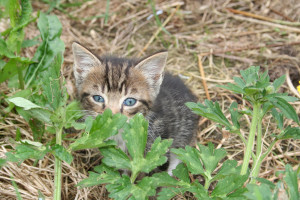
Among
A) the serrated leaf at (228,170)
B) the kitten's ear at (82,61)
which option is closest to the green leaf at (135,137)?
the serrated leaf at (228,170)

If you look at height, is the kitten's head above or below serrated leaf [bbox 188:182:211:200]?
above

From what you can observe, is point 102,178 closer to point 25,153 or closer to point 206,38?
point 25,153

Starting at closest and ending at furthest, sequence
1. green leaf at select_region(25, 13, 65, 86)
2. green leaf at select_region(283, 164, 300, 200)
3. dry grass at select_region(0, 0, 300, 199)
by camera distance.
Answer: green leaf at select_region(283, 164, 300, 200) → green leaf at select_region(25, 13, 65, 86) → dry grass at select_region(0, 0, 300, 199)

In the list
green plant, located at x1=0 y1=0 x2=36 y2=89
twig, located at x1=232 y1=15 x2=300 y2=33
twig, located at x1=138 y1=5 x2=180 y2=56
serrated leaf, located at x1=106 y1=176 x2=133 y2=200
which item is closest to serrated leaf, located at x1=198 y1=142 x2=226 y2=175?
serrated leaf, located at x1=106 y1=176 x2=133 y2=200

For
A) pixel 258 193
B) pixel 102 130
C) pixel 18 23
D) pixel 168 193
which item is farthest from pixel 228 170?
pixel 18 23

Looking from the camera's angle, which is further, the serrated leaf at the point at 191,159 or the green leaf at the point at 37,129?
the green leaf at the point at 37,129

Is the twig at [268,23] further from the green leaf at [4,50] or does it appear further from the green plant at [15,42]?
the green leaf at [4,50]

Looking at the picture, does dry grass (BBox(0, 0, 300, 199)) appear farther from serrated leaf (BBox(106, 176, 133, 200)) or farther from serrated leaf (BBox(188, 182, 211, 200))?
serrated leaf (BBox(188, 182, 211, 200))
